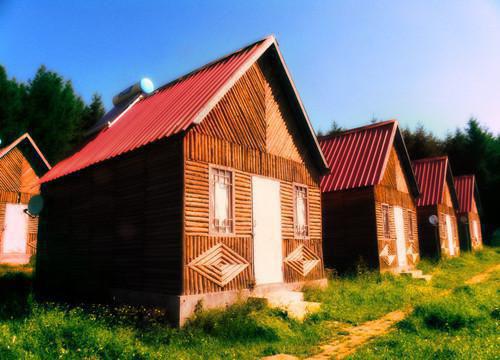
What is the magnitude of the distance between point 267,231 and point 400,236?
11.5 m

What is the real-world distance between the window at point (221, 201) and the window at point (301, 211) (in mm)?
3519

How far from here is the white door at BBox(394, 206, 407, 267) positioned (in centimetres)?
2044

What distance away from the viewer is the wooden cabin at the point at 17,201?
73.4ft

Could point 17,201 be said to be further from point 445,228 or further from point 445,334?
point 445,228

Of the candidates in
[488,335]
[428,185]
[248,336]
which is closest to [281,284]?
[248,336]

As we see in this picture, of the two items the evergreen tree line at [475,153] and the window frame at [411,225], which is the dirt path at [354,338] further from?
the evergreen tree line at [475,153]

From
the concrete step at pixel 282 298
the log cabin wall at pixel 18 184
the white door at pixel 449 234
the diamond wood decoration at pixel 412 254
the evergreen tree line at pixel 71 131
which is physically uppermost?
the evergreen tree line at pixel 71 131

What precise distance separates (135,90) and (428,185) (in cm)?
1983

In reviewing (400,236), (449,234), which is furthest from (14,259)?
(449,234)

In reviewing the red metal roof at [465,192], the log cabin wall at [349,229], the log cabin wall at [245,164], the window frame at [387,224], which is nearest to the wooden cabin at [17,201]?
the log cabin wall at [245,164]

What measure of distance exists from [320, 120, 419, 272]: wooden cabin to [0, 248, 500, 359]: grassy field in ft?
20.1

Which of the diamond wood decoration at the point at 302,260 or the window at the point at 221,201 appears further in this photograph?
the diamond wood decoration at the point at 302,260

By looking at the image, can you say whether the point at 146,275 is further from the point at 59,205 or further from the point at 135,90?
the point at 135,90

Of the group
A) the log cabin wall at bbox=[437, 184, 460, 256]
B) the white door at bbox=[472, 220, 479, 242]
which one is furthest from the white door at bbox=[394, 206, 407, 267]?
the white door at bbox=[472, 220, 479, 242]
